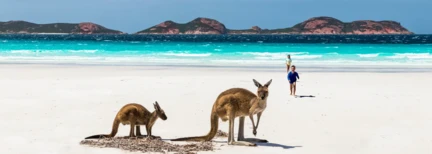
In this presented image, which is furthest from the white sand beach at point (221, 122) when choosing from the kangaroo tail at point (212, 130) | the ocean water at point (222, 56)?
the ocean water at point (222, 56)

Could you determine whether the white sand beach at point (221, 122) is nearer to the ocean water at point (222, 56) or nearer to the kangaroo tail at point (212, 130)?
the kangaroo tail at point (212, 130)

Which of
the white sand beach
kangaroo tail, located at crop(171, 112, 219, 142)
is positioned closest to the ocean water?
the white sand beach

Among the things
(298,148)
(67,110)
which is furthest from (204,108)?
(298,148)

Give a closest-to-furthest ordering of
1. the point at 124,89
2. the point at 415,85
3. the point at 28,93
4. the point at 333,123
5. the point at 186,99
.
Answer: the point at 333,123 → the point at 186,99 → the point at 28,93 → the point at 124,89 → the point at 415,85

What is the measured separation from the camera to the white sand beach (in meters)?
8.09

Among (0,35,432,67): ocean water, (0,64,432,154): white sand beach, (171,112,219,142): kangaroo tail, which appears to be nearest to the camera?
(171,112,219,142): kangaroo tail

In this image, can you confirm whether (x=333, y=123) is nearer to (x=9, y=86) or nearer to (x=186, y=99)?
(x=186, y=99)

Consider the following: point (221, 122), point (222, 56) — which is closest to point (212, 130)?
point (221, 122)

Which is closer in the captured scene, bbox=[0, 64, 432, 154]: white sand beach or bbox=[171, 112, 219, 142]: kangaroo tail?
bbox=[171, 112, 219, 142]: kangaroo tail

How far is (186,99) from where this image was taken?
1324 centimetres

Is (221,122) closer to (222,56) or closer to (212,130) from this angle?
(212,130)

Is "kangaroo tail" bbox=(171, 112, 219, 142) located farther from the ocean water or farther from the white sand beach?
the ocean water

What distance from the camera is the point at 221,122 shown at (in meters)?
9.95

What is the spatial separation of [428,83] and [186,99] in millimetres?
9023
